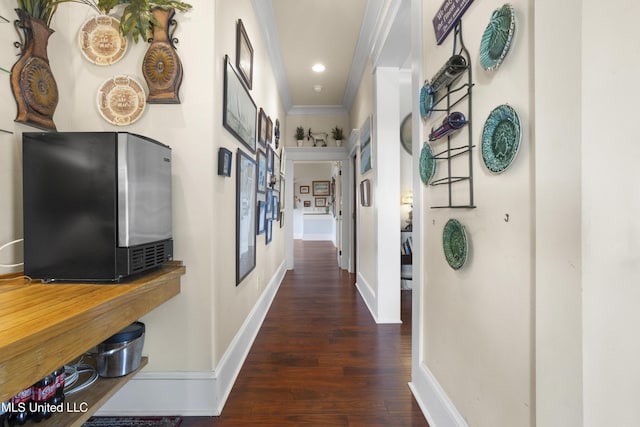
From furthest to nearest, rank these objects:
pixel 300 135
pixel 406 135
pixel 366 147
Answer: pixel 300 135 → pixel 406 135 → pixel 366 147

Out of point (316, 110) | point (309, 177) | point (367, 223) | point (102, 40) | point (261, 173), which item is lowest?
point (367, 223)

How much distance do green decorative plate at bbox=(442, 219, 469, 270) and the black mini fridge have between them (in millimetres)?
1350

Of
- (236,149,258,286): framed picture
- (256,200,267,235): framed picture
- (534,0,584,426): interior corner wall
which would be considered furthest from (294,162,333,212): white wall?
(534,0,584,426): interior corner wall

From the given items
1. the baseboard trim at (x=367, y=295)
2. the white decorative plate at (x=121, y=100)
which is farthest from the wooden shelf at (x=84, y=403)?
the baseboard trim at (x=367, y=295)

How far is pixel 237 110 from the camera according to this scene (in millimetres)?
1883

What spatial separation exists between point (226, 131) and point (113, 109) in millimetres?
561

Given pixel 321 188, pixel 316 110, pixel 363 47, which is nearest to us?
pixel 363 47

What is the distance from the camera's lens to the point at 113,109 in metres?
1.48

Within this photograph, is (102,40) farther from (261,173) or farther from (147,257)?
(261,173)

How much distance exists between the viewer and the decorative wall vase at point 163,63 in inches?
56.5

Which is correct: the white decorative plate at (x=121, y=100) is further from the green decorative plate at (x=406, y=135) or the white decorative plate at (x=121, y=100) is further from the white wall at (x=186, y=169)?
the green decorative plate at (x=406, y=135)

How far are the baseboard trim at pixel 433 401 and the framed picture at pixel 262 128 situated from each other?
221 cm

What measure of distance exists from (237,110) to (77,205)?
3.53 feet

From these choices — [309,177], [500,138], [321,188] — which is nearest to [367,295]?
[500,138]
